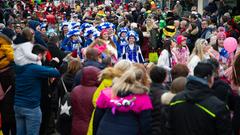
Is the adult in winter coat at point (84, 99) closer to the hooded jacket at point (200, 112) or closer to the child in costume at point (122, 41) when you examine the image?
the hooded jacket at point (200, 112)

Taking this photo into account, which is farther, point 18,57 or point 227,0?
point 227,0

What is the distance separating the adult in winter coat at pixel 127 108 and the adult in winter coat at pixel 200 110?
0.38 metres

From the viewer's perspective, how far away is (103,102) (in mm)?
5770

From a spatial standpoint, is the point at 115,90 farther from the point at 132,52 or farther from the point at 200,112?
the point at 132,52

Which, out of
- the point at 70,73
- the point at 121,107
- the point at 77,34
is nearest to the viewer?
the point at 121,107

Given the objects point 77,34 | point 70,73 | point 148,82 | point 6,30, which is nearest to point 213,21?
point 77,34

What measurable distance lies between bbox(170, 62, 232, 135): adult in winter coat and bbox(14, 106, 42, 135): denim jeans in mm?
2920

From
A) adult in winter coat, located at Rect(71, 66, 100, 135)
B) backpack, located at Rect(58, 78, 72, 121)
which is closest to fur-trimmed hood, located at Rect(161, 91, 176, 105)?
adult in winter coat, located at Rect(71, 66, 100, 135)

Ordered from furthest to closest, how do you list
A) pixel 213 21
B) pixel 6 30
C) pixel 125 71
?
pixel 213 21 → pixel 6 30 → pixel 125 71

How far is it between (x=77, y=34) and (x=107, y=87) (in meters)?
6.47

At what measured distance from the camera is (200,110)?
200 inches

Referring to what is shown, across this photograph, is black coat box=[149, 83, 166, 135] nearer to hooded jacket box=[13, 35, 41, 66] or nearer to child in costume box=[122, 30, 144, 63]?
hooded jacket box=[13, 35, 41, 66]

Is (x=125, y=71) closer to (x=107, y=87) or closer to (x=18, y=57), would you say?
(x=107, y=87)

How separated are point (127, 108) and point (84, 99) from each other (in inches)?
55.4
